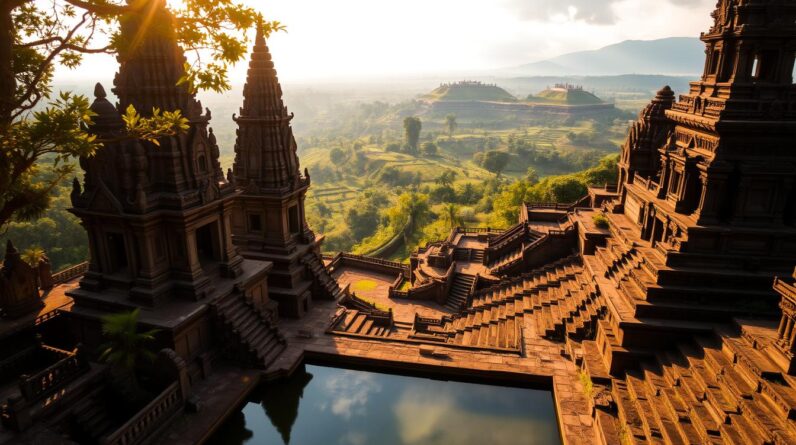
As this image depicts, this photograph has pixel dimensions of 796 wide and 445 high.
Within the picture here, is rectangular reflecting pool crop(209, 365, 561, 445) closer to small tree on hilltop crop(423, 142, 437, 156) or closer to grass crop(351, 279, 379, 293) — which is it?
grass crop(351, 279, 379, 293)

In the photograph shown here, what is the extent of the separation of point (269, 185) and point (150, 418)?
12383 millimetres

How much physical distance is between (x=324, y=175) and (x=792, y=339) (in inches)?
5656

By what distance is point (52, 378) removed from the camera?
1554 centimetres

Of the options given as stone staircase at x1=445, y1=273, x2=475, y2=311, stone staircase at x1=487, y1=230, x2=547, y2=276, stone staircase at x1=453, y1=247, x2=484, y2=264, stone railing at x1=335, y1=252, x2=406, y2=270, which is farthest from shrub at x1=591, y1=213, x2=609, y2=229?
stone railing at x1=335, y1=252, x2=406, y2=270

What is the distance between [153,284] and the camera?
18781mm

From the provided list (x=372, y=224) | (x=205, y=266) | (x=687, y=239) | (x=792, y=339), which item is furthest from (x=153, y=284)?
(x=372, y=224)

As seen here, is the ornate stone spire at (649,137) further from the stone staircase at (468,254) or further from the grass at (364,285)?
the grass at (364,285)

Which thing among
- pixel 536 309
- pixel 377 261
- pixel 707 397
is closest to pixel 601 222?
pixel 536 309

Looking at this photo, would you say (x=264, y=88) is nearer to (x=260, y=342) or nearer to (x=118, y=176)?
(x=118, y=176)

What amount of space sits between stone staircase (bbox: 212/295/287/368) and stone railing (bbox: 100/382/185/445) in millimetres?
3281

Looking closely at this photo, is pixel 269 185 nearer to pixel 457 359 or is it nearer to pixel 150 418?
pixel 150 418

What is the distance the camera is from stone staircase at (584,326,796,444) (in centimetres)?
1289

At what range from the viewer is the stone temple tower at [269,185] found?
955 inches

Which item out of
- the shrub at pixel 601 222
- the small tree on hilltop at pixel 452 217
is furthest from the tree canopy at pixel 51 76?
the small tree on hilltop at pixel 452 217
